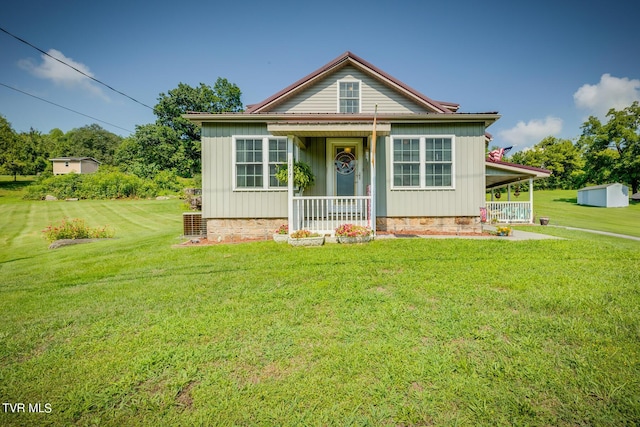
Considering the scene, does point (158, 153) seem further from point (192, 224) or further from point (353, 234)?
point (353, 234)

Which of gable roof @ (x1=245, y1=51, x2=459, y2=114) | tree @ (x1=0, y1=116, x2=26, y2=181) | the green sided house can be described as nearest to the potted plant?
the green sided house

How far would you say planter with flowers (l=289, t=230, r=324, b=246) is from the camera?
7504mm

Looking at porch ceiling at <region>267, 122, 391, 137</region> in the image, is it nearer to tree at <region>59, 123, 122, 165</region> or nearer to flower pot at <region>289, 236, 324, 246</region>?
flower pot at <region>289, 236, 324, 246</region>

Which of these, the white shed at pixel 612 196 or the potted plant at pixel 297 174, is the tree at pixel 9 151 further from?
the white shed at pixel 612 196

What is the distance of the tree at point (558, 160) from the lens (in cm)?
4828

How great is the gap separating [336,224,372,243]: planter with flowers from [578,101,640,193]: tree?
39576 mm

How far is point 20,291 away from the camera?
502 cm

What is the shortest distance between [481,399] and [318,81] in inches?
431

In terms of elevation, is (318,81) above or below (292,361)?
above

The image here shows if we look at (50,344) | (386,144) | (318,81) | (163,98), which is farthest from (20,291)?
(163,98)

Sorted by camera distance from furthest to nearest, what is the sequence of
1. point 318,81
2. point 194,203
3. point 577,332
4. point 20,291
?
point 194,203, point 318,81, point 20,291, point 577,332

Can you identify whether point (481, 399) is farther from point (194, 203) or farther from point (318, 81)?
point (194, 203)

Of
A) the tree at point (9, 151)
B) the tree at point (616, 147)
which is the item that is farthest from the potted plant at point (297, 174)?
the tree at point (9, 151)

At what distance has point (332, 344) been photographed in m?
2.86
